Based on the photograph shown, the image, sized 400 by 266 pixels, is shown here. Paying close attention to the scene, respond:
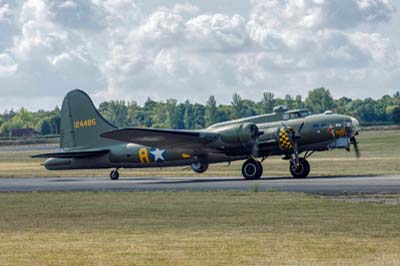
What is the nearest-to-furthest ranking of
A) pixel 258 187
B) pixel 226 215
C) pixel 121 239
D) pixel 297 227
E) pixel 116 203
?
pixel 121 239 → pixel 297 227 → pixel 226 215 → pixel 116 203 → pixel 258 187

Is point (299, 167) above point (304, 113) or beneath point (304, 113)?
beneath

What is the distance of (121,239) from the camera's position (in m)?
18.1

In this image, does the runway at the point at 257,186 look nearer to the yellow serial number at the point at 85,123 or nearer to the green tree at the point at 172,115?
the yellow serial number at the point at 85,123

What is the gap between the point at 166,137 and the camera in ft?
129

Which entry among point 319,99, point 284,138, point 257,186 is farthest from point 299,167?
point 319,99

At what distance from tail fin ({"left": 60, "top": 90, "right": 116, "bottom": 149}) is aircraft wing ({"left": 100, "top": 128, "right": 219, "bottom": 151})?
3.95 metres

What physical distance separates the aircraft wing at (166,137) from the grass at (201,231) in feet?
31.3

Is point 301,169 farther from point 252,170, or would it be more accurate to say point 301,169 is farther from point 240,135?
point 240,135

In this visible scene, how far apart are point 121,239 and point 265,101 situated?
5531 inches

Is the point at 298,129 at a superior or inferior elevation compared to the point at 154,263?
superior

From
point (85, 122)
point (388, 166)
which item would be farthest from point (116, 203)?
point (388, 166)

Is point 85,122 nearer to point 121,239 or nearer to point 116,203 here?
point 116,203

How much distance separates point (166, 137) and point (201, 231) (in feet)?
65.6

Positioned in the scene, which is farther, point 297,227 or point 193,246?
point 297,227
